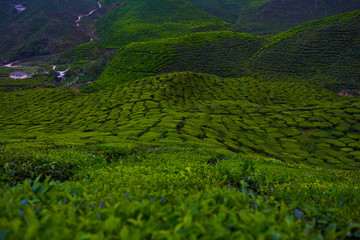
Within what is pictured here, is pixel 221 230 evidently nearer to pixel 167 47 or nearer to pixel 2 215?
pixel 2 215

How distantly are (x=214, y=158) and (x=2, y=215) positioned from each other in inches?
313

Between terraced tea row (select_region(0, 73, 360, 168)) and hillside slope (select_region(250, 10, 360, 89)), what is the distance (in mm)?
10207

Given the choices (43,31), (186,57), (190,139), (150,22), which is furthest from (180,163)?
(43,31)

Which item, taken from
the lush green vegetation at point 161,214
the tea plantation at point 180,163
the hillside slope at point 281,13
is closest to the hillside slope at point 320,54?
the tea plantation at point 180,163

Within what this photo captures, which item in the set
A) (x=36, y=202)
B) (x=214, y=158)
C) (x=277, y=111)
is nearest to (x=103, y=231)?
(x=36, y=202)

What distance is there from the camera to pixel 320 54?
45.8 metres

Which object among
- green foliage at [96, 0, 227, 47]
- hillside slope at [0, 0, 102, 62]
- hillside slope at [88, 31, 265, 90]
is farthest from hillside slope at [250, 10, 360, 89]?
hillside slope at [0, 0, 102, 62]

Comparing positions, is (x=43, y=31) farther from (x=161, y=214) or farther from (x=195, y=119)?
(x=161, y=214)

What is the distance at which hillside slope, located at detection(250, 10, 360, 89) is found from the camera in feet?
128

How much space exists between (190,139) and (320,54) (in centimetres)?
5240

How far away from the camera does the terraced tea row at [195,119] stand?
14.0 meters

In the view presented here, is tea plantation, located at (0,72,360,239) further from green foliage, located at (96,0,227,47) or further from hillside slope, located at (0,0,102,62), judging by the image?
hillside slope, located at (0,0,102,62)

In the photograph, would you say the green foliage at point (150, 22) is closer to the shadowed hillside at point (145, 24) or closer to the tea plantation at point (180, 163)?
the shadowed hillside at point (145, 24)

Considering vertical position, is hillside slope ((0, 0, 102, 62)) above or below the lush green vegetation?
above
